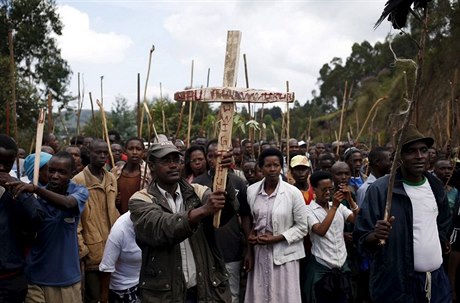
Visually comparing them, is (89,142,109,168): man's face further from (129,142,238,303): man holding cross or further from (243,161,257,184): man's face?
(129,142,238,303): man holding cross

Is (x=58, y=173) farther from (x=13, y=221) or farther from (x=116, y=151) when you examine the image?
(x=116, y=151)

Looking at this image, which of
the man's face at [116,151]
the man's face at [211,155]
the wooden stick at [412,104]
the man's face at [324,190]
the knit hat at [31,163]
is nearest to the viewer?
the wooden stick at [412,104]

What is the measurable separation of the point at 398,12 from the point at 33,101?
1344cm

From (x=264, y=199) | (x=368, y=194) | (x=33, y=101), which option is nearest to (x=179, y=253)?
(x=368, y=194)

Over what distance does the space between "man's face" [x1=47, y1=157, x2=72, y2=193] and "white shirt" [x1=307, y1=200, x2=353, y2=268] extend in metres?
2.18

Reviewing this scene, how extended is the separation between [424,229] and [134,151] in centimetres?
305

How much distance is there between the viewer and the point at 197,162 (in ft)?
17.7

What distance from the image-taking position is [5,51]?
67.7 feet

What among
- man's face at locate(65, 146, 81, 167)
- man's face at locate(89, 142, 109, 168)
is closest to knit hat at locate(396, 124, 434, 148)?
man's face at locate(89, 142, 109, 168)

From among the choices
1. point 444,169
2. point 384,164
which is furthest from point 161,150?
point 444,169

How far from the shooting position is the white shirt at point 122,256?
13.3 ft

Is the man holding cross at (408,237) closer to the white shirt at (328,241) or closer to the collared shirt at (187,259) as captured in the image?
the white shirt at (328,241)

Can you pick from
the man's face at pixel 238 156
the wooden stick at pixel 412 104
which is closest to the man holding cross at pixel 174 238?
the wooden stick at pixel 412 104

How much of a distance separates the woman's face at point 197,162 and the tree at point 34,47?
1150 cm
